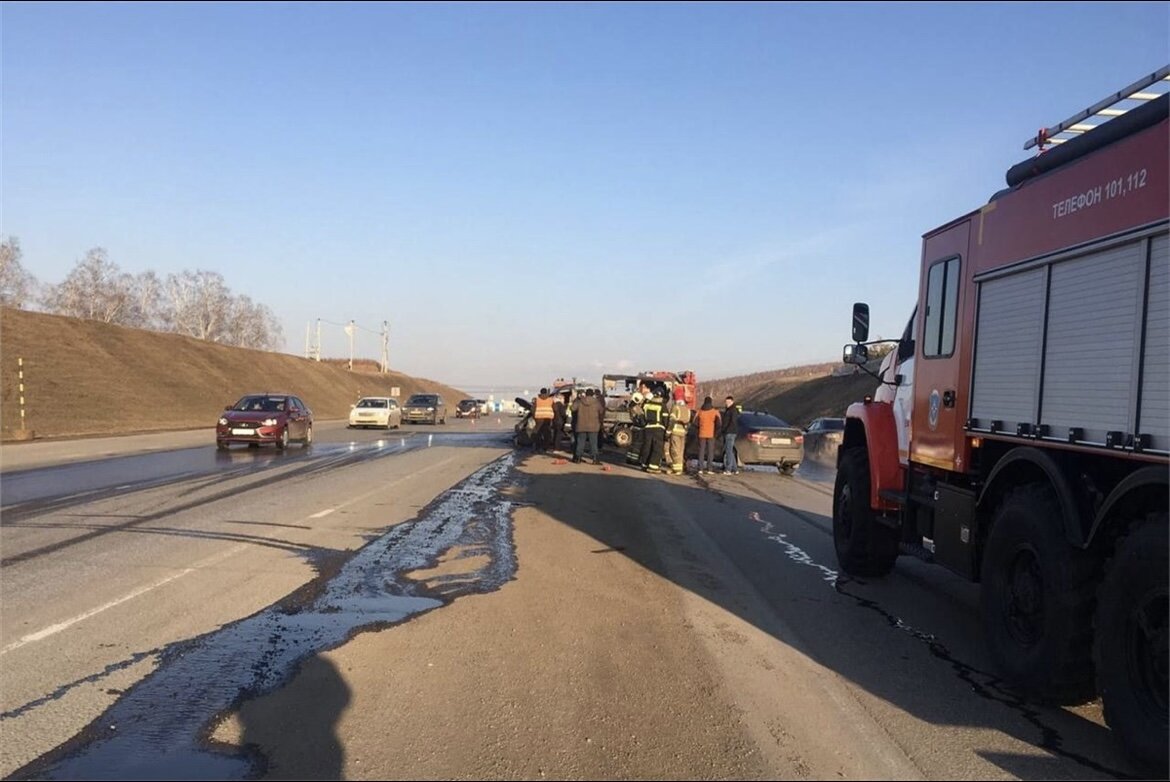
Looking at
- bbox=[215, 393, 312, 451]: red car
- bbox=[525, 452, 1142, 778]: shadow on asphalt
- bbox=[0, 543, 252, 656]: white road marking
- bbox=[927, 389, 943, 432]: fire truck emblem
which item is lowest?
bbox=[0, 543, 252, 656]: white road marking

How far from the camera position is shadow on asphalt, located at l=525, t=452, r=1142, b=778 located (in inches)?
175

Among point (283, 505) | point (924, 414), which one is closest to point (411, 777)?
point (924, 414)

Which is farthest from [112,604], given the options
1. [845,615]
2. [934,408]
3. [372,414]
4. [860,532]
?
[372,414]

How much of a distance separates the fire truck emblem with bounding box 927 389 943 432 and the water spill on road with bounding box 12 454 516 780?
385 cm

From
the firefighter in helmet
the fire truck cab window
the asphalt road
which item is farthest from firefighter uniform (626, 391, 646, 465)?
the fire truck cab window

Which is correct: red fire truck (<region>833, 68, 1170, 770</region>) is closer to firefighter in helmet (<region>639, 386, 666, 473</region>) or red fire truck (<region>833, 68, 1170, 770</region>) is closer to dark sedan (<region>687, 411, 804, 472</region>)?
firefighter in helmet (<region>639, 386, 666, 473</region>)

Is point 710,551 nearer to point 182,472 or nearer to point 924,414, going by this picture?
point 924,414

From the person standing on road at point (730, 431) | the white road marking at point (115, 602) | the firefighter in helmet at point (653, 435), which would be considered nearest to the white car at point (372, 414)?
the firefighter in helmet at point (653, 435)

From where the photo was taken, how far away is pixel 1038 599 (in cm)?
499

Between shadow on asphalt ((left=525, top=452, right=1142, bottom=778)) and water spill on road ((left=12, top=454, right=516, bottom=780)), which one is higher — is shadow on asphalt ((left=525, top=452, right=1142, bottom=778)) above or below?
above

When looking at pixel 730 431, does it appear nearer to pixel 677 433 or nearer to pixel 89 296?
pixel 677 433

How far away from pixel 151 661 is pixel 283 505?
7.07m

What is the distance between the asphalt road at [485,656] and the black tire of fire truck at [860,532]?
224 millimetres

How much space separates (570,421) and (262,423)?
8167 mm
